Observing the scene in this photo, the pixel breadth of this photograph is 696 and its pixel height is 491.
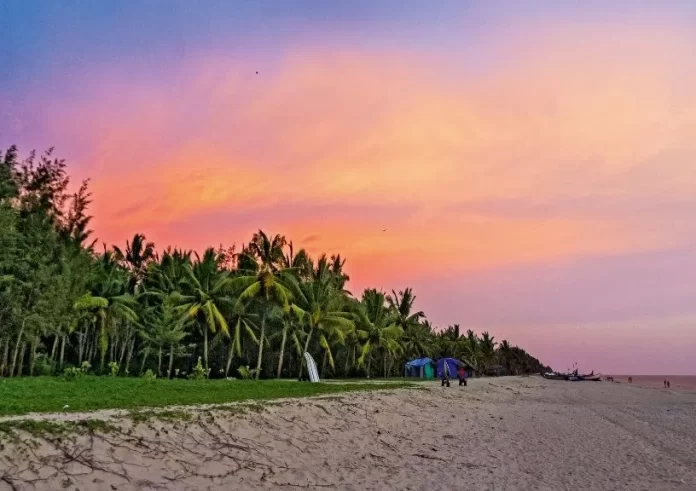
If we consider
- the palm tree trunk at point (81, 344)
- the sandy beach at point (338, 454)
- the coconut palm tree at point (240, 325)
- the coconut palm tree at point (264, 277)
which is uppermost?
the coconut palm tree at point (264, 277)

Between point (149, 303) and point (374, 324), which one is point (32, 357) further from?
point (374, 324)

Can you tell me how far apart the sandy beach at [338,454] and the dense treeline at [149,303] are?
1861 centimetres

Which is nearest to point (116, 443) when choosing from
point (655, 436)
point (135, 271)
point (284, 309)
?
point (655, 436)

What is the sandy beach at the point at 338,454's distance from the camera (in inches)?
282

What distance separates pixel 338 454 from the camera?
34.0 ft

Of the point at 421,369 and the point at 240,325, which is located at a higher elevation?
the point at 240,325

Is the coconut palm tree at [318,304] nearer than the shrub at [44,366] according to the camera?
No

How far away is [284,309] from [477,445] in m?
23.8

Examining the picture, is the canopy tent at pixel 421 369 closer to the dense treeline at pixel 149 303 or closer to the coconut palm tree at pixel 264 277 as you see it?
the dense treeline at pixel 149 303

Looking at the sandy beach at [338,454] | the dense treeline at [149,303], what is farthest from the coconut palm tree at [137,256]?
the sandy beach at [338,454]

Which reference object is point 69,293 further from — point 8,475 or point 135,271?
point 8,475

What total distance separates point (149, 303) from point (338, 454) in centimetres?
3642

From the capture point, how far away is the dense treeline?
87.4 ft

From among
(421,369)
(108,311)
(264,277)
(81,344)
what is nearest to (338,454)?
(264,277)
